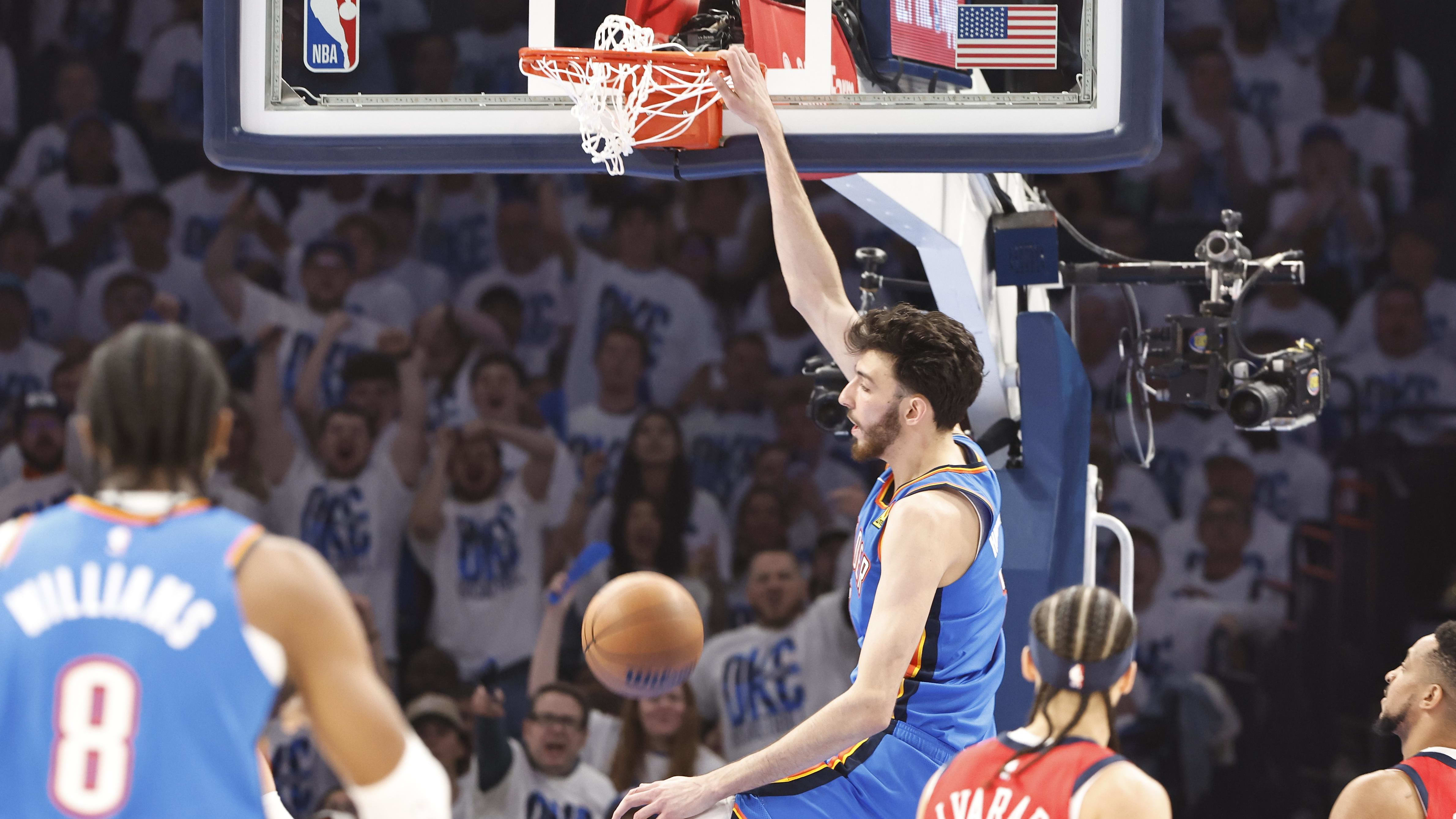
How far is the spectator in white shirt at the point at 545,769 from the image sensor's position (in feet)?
19.8

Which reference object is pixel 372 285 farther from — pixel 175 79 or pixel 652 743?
pixel 652 743

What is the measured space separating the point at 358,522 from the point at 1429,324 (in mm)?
5423

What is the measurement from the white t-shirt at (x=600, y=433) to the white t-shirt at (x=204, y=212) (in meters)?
1.89

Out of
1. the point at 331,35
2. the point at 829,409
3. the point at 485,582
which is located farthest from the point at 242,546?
the point at 485,582

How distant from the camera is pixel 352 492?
7.12m

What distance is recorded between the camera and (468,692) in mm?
6844

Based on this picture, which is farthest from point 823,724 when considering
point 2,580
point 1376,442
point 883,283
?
point 1376,442

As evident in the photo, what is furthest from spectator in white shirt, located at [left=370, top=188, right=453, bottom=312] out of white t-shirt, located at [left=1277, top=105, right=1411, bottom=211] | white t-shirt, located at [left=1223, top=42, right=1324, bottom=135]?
white t-shirt, located at [left=1277, top=105, right=1411, bottom=211]

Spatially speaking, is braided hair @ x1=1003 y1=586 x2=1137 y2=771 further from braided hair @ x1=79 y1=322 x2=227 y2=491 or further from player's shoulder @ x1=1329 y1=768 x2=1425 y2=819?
braided hair @ x1=79 y1=322 x2=227 y2=491

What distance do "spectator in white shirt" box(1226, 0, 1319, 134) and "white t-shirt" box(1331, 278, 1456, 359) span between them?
112 centimetres

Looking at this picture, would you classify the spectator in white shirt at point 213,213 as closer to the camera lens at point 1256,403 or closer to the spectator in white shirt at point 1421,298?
the camera lens at point 1256,403

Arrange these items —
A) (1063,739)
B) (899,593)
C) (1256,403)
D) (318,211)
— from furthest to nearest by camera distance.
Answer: (318,211)
(1256,403)
(899,593)
(1063,739)

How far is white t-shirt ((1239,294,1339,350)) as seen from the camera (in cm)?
762

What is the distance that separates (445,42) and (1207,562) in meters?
4.38
